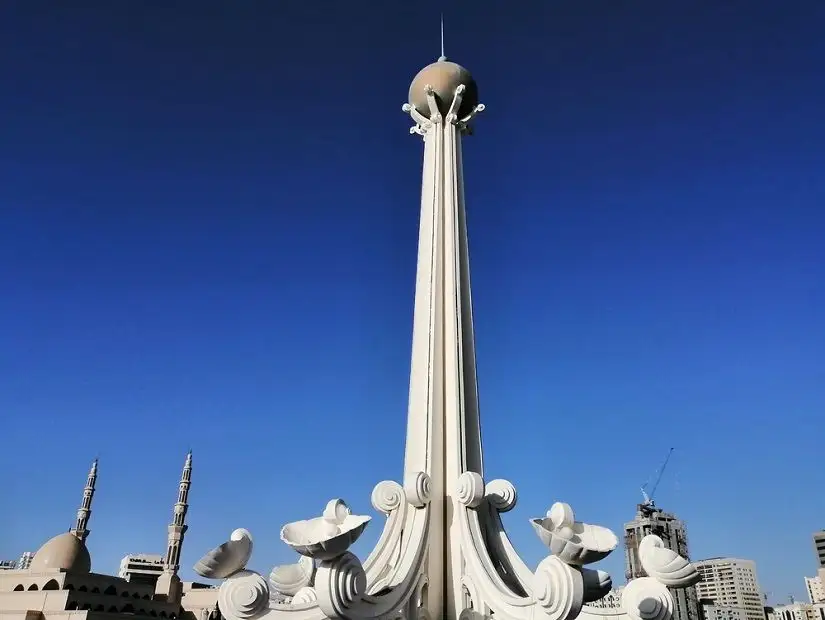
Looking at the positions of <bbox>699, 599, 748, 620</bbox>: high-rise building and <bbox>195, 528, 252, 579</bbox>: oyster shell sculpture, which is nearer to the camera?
<bbox>195, 528, 252, 579</bbox>: oyster shell sculpture

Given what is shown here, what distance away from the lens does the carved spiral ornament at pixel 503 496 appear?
23.4 feet

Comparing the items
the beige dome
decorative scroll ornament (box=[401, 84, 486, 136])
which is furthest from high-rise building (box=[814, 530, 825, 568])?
decorative scroll ornament (box=[401, 84, 486, 136])

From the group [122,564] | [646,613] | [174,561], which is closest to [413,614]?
[646,613]

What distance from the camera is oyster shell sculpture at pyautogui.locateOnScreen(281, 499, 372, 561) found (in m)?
3.99

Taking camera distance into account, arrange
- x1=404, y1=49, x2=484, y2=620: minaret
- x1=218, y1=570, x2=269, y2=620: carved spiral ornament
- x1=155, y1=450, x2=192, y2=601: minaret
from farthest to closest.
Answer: x1=155, y1=450, x2=192, y2=601: minaret < x1=404, y1=49, x2=484, y2=620: minaret < x1=218, y1=570, x2=269, y2=620: carved spiral ornament

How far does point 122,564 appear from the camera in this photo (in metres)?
68.4

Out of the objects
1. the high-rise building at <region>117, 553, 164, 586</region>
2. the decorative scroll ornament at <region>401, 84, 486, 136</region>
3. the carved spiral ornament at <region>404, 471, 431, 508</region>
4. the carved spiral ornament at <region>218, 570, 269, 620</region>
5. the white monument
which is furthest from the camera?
the high-rise building at <region>117, 553, 164, 586</region>

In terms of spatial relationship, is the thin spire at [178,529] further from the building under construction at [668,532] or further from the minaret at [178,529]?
the building under construction at [668,532]

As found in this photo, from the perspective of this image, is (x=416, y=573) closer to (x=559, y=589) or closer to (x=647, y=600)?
(x=647, y=600)

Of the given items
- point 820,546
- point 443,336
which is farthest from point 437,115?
point 820,546

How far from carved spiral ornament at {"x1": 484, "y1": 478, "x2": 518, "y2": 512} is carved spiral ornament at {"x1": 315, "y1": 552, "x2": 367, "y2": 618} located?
3044mm

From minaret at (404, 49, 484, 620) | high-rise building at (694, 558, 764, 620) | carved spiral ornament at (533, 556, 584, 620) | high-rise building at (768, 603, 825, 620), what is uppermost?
high-rise building at (694, 558, 764, 620)

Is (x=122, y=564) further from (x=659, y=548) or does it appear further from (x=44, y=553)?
(x=659, y=548)

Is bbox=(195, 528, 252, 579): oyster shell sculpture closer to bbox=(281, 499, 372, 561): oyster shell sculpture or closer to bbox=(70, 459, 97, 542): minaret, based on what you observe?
bbox=(281, 499, 372, 561): oyster shell sculpture
